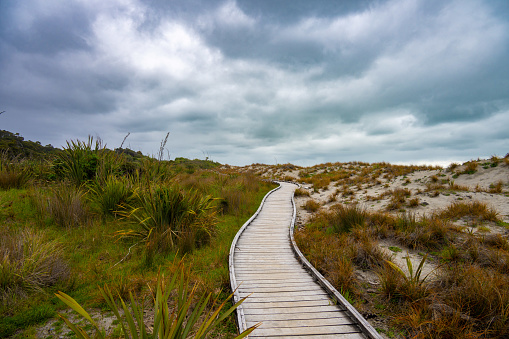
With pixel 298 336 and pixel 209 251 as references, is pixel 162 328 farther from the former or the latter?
pixel 209 251

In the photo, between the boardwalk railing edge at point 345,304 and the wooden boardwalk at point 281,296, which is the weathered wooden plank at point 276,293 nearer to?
the wooden boardwalk at point 281,296

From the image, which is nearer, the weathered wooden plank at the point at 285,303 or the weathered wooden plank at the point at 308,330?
the weathered wooden plank at the point at 308,330

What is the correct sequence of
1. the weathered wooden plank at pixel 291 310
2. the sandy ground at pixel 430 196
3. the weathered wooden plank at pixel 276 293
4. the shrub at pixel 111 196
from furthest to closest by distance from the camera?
1. the shrub at pixel 111 196
2. the sandy ground at pixel 430 196
3. the weathered wooden plank at pixel 276 293
4. the weathered wooden plank at pixel 291 310

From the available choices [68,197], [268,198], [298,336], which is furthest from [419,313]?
[268,198]

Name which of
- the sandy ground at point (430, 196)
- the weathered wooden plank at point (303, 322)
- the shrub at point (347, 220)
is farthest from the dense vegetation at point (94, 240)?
the sandy ground at point (430, 196)

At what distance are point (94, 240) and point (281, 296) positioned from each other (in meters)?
4.95

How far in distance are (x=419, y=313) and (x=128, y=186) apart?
27.4ft

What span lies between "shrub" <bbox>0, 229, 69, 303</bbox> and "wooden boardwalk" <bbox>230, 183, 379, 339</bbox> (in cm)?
337

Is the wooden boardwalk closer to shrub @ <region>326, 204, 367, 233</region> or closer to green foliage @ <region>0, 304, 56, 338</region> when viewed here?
shrub @ <region>326, 204, 367, 233</region>

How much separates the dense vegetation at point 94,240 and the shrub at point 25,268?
16mm

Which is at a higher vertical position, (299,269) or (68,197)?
(68,197)

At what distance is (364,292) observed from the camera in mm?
5055

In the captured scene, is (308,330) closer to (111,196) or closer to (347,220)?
(347,220)

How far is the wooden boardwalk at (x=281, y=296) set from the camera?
3619 mm
